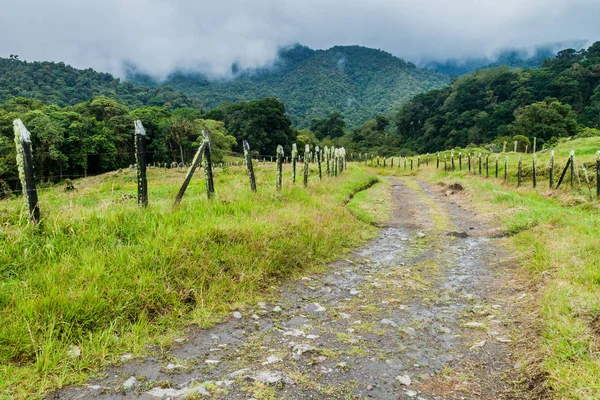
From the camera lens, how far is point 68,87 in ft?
448

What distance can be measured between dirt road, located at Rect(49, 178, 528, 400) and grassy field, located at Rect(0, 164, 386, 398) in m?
0.35

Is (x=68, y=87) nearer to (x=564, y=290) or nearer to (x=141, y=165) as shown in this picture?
(x=141, y=165)

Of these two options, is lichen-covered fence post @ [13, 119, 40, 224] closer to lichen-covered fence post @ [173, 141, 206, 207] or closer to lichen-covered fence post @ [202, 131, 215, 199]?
lichen-covered fence post @ [173, 141, 206, 207]

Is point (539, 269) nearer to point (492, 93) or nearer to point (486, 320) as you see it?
point (486, 320)

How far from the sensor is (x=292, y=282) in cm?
671

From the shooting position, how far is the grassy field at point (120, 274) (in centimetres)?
375

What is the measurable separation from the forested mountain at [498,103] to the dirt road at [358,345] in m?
60.3

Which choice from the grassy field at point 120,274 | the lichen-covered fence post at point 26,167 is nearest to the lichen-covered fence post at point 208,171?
the grassy field at point 120,274

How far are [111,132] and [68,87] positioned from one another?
9301cm

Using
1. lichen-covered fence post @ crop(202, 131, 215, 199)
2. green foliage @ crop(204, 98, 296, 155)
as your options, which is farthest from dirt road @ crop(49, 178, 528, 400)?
green foliage @ crop(204, 98, 296, 155)

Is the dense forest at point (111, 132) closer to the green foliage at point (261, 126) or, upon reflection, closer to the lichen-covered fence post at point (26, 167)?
the green foliage at point (261, 126)

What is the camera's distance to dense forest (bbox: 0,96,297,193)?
166ft

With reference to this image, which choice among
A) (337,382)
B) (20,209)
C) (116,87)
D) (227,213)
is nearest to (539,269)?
(337,382)

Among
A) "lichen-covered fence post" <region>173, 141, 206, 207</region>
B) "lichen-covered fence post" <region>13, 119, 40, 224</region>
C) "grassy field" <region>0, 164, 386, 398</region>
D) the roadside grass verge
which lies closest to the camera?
the roadside grass verge
